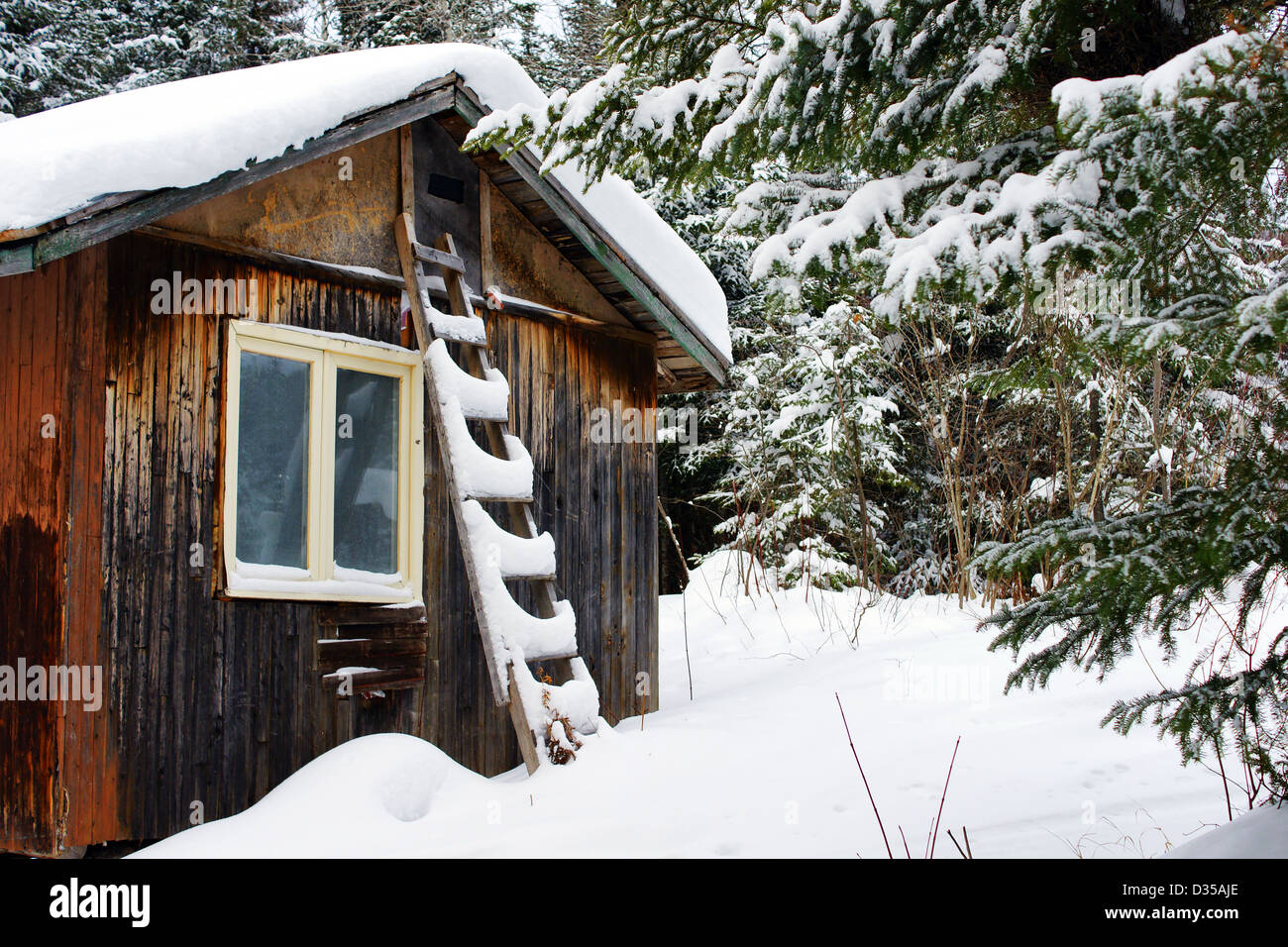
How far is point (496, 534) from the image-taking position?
5.45 metres

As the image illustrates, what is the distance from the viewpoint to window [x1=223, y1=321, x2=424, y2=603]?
526 cm

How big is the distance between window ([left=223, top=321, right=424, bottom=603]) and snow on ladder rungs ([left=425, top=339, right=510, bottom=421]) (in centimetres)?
41

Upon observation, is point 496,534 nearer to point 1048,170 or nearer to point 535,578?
point 535,578

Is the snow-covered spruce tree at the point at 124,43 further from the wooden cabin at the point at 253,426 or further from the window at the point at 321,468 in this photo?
the window at the point at 321,468

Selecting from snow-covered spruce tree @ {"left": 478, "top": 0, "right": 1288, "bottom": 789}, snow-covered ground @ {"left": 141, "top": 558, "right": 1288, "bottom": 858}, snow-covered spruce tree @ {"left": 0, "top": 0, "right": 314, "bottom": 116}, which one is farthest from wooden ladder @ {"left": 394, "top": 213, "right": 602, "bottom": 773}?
snow-covered spruce tree @ {"left": 0, "top": 0, "right": 314, "bottom": 116}

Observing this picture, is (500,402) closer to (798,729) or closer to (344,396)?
(344,396)

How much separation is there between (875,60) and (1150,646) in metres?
5.19

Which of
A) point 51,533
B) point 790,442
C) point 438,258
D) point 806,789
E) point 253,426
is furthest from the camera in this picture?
point 790,442

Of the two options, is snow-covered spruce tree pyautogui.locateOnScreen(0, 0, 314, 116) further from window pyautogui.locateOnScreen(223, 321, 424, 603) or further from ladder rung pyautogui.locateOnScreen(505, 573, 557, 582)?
ladder rung pyautogui.locateOnScreen(505, 573, 557, 582)

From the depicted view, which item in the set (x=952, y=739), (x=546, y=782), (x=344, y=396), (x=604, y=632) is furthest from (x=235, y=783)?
(x=952, y=739)

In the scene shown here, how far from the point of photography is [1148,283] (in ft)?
11.0

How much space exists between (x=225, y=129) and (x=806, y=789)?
3973 millimetres

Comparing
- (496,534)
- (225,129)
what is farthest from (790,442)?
(225,129)

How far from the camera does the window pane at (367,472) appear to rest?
570cm
